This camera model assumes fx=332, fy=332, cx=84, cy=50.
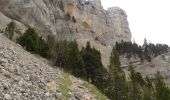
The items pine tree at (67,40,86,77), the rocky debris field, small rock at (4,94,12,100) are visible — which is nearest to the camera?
small rock at (4,94,12,100)

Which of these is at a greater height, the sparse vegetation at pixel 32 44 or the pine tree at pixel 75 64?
the sparse vegetation at pixel 32 44

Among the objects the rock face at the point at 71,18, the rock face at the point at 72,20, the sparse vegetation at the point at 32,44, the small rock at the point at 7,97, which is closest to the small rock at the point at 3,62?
the small rock at the point at 7,97

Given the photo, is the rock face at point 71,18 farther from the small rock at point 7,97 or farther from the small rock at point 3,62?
the small rock at point 7,97

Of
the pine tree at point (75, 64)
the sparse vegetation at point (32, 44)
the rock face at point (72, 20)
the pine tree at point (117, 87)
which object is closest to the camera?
the pine tree at point (75, 64)

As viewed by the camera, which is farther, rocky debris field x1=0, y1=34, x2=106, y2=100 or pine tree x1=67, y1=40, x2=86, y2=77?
pine tree x1=67, y1=40, x2=86, y2=77

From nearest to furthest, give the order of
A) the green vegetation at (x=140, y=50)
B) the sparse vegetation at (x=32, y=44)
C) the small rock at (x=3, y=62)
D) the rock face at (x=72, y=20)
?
the small rock at (x=3, y=62), the sparse vegetation at (x=32, y=44), the rock face at (x=72, y=20), the green vegetation at (x=140, y=50)

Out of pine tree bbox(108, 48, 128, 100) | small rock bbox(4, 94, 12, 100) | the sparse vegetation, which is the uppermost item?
the sparse vegetation

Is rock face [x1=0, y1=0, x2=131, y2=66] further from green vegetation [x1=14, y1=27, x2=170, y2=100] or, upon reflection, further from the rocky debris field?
the rocky debris field

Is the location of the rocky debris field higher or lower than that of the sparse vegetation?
lower

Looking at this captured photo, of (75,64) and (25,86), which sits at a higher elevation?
(75,64)

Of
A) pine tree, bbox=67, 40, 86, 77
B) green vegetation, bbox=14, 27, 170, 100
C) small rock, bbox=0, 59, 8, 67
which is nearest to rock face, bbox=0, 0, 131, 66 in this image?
green vegetation, bbox=14, 27, 170, 100

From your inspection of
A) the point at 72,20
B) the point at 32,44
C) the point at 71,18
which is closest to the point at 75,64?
A: the point at 32,44

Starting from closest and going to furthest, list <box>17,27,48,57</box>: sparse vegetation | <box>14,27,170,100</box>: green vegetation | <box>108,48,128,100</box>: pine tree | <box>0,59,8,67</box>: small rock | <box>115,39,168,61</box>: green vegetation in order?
<box>0,59,8,67</box>: small rock, <box>14,27,170,100</box>: green vegetation, <box>108,48,128,100</box>: pine tree, <box>17,27,48,57</box>: sparse vegetation, <box>115,39,168,61</box>: green vegetation

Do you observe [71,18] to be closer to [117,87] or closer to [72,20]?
[72,20]
